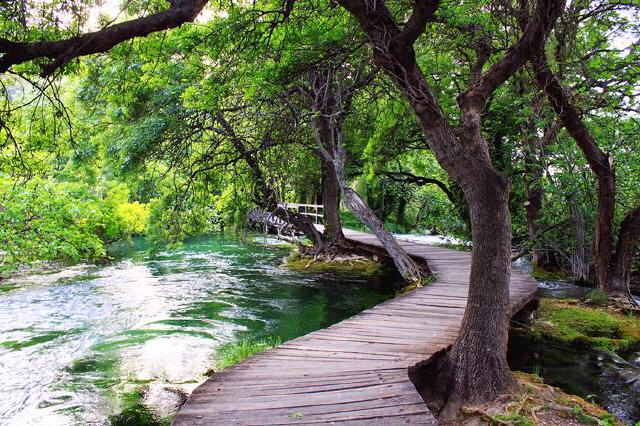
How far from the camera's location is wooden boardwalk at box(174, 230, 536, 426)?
10.8 feet

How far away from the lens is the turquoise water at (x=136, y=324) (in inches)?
224

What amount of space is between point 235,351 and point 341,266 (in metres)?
9.15

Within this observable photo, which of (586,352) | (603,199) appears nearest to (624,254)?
(603,199)

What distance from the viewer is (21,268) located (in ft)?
47.8

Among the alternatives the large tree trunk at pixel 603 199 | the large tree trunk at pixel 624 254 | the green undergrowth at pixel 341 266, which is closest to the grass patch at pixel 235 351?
the large tree trunk at pixel 603 199

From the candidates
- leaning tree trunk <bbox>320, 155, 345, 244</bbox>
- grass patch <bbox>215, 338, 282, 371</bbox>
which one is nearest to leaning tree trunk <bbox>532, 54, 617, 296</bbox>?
grass patch <bbox>215, 338, 282, 371</bbox>

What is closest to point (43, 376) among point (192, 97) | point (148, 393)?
point (148, 393)

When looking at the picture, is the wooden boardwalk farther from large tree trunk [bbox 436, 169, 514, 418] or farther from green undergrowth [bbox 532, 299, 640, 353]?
green undergrowth [bbox 532, 299, 640, 353]

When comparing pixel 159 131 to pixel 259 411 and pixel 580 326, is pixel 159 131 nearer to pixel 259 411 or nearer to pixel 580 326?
pixel 259 411

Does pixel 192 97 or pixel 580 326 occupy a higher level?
pixel 192 97

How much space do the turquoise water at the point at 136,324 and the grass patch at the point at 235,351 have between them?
0.60ft

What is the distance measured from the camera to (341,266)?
15.6 m

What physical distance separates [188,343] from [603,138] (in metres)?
8.83

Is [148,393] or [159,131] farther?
[159,131]
